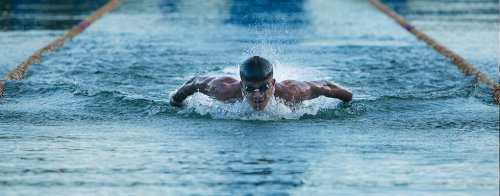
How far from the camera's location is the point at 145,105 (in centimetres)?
994

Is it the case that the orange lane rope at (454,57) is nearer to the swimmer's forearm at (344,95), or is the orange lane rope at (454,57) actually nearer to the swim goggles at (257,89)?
the swimmer's forearm at (344,95)

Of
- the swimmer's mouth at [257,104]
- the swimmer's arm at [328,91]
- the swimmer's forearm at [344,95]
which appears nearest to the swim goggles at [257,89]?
the swimmer's mouth at [257,104]

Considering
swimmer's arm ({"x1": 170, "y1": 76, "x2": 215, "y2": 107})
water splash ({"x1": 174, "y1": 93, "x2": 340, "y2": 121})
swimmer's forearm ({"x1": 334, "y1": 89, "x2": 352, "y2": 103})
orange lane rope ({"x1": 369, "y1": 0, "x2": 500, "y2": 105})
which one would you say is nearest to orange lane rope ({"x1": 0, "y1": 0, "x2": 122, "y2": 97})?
swimmer's arm ({"x1": 170, "y1": 76, "x2": 215, "y2": 107})

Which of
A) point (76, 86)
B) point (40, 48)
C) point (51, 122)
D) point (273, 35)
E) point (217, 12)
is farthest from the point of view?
point (217, 12)

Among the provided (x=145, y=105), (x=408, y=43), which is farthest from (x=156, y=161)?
(x=408, y=43)

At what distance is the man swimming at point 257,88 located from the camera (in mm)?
8719

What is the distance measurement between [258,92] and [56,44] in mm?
7325

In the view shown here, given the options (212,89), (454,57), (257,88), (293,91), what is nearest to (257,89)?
(257,88)

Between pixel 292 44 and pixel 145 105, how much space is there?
5.84 m

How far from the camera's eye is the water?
7016 mm

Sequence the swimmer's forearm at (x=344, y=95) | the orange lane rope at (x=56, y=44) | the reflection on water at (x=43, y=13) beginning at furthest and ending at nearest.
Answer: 1. the reflection on water at (x=43, y=13)
2. the orange lane rope at (x=56, y=44)
3. the swimmer's forearm at (x=344, y=95)

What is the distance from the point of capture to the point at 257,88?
28.8ft

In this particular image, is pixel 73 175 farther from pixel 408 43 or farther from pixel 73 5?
pixel 73 5

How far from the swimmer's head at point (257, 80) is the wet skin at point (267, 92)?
0.01m
